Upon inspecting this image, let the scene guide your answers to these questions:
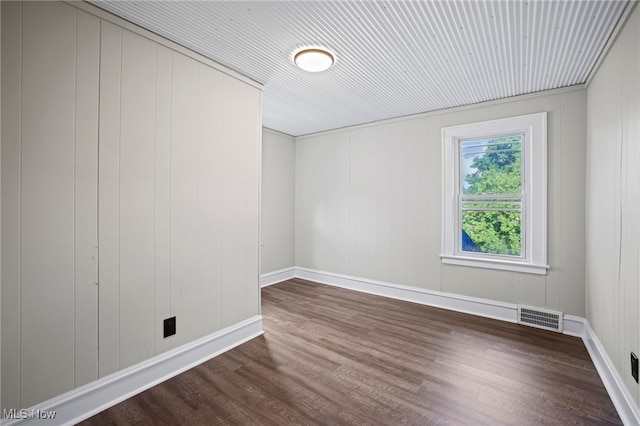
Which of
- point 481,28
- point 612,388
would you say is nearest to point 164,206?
point 481,28

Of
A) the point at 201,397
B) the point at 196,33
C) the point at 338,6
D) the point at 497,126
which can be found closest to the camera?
the point at 338,6

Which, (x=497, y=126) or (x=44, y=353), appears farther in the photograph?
(x=497, y=126)

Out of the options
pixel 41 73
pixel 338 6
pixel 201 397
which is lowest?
pixel 201 397

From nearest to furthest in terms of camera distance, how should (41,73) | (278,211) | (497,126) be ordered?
(41,73) → (497,126) → (278,211)

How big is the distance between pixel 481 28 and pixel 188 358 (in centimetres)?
330

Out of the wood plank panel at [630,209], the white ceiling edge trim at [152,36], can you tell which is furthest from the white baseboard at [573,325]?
the white ceiling edge trim at [152,36]

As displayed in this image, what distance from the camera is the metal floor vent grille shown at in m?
3.01

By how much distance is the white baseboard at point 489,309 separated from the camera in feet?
5.99

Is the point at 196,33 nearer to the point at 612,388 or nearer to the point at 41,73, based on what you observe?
the point at 41,73

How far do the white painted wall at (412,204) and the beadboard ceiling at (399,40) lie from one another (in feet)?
1.73

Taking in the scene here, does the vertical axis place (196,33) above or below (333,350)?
above

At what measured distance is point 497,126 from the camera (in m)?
3.37

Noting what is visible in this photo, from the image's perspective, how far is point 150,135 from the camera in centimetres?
213

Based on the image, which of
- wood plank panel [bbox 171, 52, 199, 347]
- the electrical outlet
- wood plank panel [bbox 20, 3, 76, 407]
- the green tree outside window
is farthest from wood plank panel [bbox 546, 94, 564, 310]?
wood plank panel [bbox 20, 3, 76, 407]
